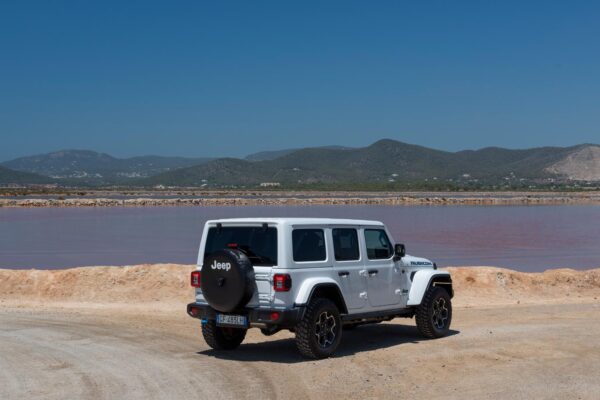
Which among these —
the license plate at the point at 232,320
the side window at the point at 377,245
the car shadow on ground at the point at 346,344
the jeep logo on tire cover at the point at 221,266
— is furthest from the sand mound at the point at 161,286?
Answer: the jeep logo on tire cover at the point at 221,266

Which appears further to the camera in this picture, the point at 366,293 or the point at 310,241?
the point at 366,293

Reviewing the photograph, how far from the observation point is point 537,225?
5631cm

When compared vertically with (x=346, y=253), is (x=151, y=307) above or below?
below

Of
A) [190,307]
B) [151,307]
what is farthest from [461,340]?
[151,307]

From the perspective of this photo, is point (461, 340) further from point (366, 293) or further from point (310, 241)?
point (310, 241)

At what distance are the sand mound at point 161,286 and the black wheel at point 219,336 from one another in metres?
7.46

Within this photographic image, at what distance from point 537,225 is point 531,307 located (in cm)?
4013

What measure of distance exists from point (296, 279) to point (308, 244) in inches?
23.1

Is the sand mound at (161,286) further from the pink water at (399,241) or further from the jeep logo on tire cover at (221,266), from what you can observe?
the jeep logo on tire cover at (221,266)

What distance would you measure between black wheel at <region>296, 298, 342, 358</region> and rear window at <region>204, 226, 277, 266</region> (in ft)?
2.87

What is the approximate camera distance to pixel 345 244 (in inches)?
476

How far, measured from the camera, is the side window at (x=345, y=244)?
469 inches

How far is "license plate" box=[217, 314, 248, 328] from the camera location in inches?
441

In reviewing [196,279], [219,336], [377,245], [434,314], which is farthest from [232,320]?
[434,314]
